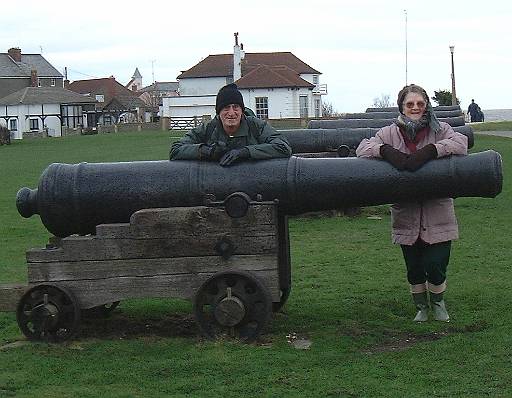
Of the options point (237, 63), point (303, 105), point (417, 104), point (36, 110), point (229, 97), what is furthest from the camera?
point (36, 110)

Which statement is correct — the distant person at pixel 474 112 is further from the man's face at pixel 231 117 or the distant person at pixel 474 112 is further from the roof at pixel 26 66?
the roof at pixel 26 66

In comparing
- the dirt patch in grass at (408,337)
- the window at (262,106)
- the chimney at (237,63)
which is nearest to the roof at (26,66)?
the chimney at (237,63)

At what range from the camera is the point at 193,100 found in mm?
78875

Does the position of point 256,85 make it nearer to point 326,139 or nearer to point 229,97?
point 326,139

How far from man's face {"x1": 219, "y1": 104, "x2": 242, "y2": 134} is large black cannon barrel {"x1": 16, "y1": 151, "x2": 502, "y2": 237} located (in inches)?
11.3

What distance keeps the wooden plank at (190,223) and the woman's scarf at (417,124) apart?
1.04 metres

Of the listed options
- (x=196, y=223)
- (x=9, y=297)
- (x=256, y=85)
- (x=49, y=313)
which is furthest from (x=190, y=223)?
(x=256, y=85)

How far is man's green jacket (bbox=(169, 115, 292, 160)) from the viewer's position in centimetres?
618

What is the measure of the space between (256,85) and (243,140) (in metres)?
63.9

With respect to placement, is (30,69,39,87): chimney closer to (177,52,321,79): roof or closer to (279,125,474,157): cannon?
(177,52,321,79): roof

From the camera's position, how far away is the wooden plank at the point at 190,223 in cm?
598

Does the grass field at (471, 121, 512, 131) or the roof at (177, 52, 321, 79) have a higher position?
the roof at (177, 52, 321, 79)

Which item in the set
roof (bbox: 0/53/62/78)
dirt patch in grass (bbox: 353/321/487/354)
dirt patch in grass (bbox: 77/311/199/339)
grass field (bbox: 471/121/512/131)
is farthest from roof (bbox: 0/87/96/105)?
dirt patch in grass (bbox: 353/321/487/354)

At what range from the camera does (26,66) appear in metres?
94.3
